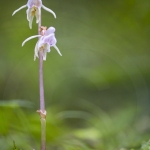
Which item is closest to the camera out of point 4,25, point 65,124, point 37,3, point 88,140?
point 37,3

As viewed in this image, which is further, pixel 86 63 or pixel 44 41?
pixel 86 63

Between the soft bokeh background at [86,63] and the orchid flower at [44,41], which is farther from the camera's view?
the soft bokeh background at [86,63]

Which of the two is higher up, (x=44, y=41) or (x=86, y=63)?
(x=86, y=63)

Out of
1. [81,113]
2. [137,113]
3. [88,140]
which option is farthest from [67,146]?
[137,113]

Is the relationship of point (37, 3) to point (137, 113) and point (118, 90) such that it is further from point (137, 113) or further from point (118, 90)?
point (118, 90)

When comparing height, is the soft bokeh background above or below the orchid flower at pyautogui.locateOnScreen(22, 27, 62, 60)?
above

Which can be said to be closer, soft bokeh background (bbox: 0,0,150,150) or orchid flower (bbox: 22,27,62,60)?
→ orchid flower (bbox: 22,27,62,60)

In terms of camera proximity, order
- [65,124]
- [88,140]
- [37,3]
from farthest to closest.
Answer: [65,124] < [88,140] < [37,3]

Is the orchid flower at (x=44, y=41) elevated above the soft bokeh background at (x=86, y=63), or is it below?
below
